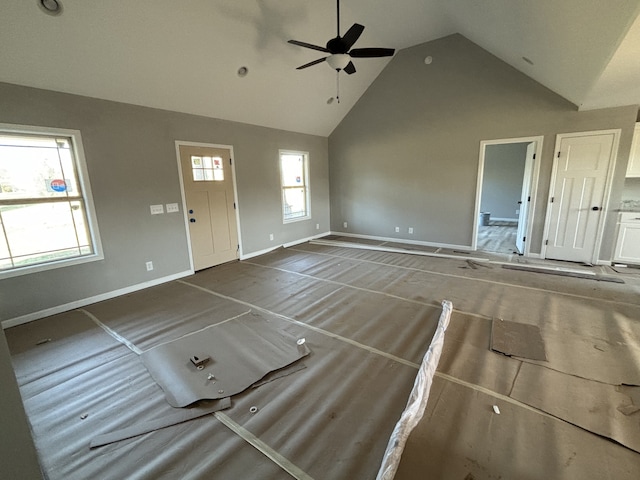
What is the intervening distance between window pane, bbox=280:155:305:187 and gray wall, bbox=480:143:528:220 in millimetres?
6296

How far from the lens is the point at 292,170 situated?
6.77 meters

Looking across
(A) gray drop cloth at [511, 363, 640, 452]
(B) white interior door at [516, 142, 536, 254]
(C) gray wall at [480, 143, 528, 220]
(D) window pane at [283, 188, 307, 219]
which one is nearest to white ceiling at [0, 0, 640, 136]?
(B) white interior door at [516, 142, 536, 254]

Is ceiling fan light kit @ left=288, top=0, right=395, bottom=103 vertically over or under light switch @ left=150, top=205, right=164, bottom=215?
over

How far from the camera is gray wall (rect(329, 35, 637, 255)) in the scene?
4.61 meters

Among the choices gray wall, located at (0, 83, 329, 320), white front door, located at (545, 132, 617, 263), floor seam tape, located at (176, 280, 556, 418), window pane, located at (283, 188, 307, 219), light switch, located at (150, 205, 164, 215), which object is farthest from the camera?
window pane, located at (283, 188, 307, 219)

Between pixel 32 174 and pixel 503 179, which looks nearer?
pixel 32 174

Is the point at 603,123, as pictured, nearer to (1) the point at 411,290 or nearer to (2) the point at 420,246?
(2) the point at 420,246

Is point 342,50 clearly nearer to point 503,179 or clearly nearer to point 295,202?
point 295,202

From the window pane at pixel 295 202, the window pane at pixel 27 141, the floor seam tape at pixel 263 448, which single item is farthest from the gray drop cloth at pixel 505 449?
the window pane at pixel 295 202

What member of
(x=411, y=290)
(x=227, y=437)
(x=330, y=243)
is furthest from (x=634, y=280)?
(x=227, y=437)

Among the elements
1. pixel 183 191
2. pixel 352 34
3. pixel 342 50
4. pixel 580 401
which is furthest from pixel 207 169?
pixel 580 401

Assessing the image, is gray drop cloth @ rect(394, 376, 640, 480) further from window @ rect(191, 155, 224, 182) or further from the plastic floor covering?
window @ rect(191, 155, 224, 182)

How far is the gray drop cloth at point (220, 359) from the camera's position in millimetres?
2096

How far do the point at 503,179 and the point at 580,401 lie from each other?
9105 millimetres
